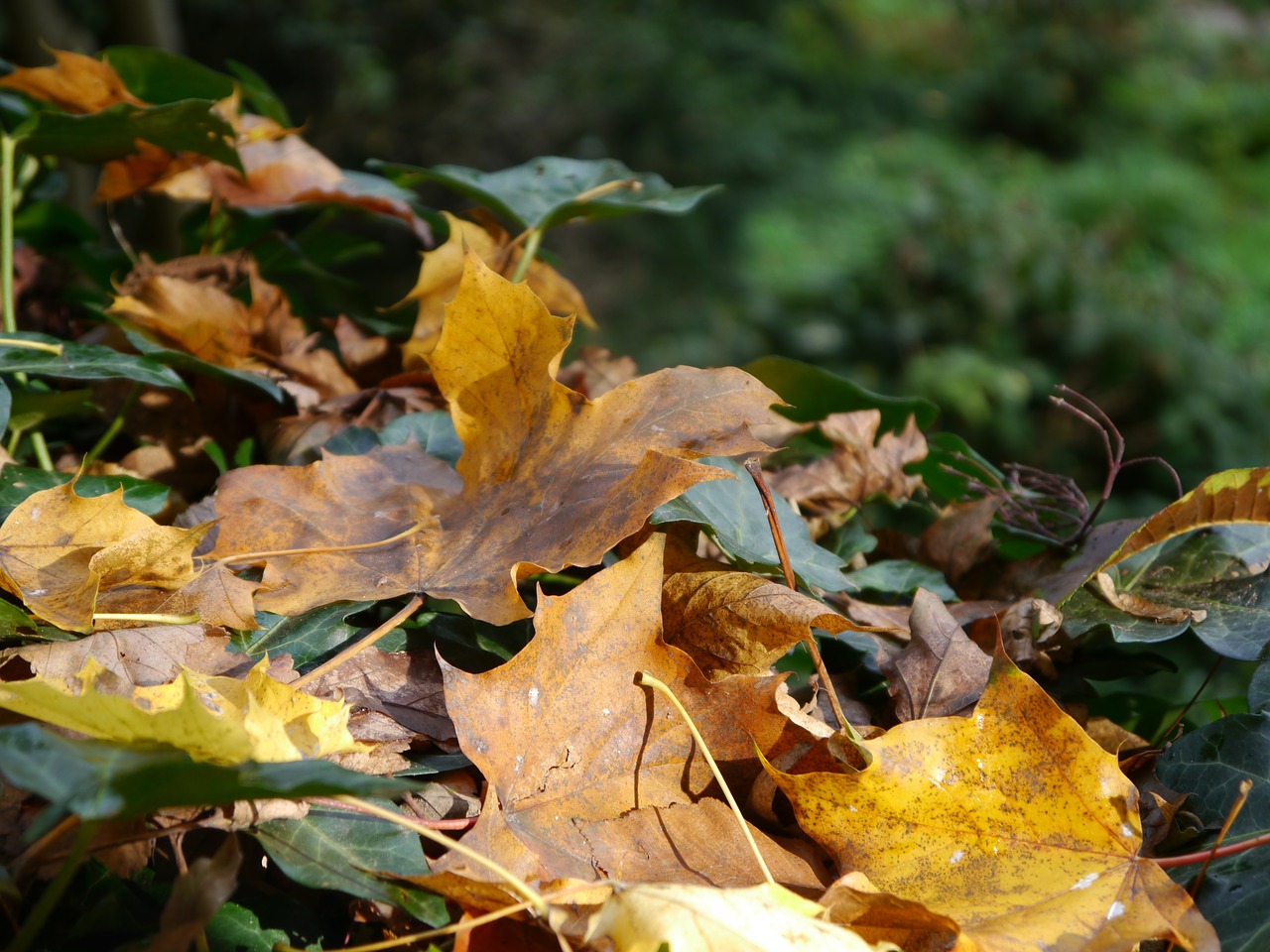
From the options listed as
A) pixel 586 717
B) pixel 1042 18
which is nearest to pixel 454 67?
pixel 586 717

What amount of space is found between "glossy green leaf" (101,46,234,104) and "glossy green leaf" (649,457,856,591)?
0.61 metres

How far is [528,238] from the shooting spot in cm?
87

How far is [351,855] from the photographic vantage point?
432 mm

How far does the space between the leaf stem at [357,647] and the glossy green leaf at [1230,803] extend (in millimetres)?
402

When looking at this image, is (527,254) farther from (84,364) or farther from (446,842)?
(446,842)

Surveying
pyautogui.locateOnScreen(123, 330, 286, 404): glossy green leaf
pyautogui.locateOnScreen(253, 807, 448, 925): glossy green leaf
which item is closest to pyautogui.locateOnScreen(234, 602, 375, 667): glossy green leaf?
pyautogui.locateOnScreen(253, 807, 448, 925): glossy green leaf

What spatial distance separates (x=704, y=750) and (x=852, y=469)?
1.12 ft

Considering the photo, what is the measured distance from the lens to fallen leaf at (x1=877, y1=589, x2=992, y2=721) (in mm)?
535

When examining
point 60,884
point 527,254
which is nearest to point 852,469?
point 527,254

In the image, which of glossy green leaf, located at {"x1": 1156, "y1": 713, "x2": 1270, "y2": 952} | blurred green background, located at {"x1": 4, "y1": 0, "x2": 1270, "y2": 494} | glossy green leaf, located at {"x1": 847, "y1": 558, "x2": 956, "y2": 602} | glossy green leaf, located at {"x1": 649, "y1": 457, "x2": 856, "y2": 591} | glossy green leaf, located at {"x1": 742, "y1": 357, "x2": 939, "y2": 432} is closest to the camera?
glossy green leaf, located at {"x1": 1156, "y1": 713, "x2": 1270, "y2": 952}

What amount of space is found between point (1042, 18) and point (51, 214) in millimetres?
5994

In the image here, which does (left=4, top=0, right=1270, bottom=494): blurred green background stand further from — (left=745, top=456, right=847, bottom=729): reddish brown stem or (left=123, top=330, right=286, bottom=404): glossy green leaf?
(left=745, top=456, right=847, bottom=729): reddish brown stem

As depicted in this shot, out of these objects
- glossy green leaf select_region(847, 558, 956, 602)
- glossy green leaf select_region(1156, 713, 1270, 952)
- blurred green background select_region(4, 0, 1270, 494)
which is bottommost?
blurred green background select_region(4, 0, 1270, 494)

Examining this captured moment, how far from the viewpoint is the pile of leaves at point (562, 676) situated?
41cm
